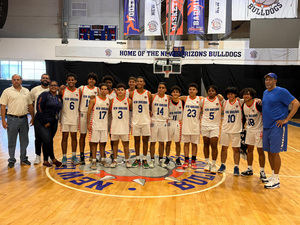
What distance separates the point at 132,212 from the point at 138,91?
270 centimetres

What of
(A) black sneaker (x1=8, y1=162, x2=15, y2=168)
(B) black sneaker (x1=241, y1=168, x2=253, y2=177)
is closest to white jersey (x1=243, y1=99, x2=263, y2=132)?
(B) black sneaker (x1=241, y1=168, x2=253, y2=177)

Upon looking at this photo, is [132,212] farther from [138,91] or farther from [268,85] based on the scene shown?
[268,85]

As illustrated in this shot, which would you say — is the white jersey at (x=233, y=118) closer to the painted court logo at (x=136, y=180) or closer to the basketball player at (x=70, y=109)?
the painted court logo at (x=136, y=180)

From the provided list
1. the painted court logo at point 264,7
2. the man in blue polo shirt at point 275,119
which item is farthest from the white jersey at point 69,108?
the painted court logo at point 264,7

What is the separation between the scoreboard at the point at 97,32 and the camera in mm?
14492

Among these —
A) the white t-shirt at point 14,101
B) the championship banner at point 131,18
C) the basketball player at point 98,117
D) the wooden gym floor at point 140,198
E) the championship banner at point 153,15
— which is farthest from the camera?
the championship banner at point 131,18

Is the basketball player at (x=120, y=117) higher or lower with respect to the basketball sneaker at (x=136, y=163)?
higher

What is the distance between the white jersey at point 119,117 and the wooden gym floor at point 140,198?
0.83 meters

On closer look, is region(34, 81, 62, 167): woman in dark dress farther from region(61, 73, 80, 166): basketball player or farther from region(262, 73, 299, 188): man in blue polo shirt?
region(262, 73, 299, 188): man in blue polo shirt

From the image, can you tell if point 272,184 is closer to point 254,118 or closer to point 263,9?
point 254,118

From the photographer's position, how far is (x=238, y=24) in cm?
1401

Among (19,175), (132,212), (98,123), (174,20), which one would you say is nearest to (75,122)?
(98,123)

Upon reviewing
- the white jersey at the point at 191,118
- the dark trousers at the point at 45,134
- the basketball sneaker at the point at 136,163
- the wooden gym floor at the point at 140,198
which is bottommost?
the wooden gym floor at the point at 140,198

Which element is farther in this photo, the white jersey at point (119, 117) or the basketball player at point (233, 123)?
the white jersey at point (119, 117)
